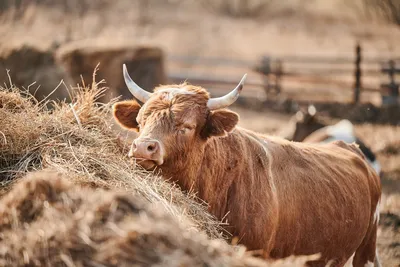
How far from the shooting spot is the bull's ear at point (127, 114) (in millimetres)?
6000

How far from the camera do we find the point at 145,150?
201 inches

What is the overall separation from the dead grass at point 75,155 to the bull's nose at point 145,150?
0.10 metres

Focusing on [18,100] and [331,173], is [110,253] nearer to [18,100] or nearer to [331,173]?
[18,100]

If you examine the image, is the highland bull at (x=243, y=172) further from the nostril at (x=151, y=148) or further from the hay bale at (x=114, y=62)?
the hay bale at (x=114, y=62)

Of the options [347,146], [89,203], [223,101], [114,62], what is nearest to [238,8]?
[114,62]

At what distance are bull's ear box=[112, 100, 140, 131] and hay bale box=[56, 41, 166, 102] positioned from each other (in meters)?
10.2

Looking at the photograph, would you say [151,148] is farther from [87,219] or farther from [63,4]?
[63,4]

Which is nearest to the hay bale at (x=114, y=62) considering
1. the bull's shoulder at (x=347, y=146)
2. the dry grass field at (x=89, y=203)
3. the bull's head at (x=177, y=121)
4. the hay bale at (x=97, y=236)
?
the dry grass field at (x=89, y=203)

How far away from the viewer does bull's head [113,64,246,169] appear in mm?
5297

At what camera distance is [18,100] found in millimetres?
5316

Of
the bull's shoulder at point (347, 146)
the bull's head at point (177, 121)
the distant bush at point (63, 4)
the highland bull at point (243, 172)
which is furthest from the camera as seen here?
the distant bush at point (63, 4)

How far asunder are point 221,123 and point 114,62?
12744 millimetres

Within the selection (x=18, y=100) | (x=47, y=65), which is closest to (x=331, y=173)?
(x=18, y=100)

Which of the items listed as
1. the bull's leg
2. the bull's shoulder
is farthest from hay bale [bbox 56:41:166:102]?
the bull's leg
